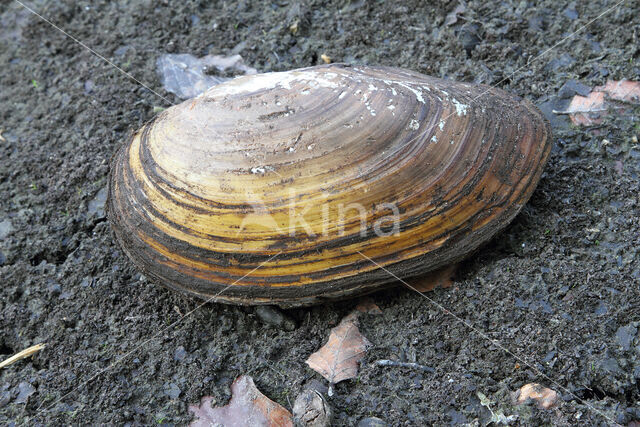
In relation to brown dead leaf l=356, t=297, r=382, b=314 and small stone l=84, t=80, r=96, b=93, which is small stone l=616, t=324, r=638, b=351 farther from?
small stone l=84, t=80, r=96, b=93

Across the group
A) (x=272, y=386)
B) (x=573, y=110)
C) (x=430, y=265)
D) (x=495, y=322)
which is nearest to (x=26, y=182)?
(x=272, y=386)

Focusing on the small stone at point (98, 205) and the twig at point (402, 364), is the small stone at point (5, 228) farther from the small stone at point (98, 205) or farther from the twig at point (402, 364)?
the twig at point (402, 364)

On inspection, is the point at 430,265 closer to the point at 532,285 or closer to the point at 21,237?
the point at 532,285

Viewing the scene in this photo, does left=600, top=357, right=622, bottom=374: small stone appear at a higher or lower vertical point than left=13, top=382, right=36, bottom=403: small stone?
higher

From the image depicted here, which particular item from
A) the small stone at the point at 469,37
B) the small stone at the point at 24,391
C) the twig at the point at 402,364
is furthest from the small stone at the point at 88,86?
the twig at the point at 402,364

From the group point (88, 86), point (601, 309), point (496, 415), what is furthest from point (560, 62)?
point (88, 86)

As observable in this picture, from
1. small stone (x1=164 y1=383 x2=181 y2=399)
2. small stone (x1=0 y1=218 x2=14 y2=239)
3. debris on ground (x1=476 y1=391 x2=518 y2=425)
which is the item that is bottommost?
small stone (x1=0 y1=218 x2=14 y2=239)

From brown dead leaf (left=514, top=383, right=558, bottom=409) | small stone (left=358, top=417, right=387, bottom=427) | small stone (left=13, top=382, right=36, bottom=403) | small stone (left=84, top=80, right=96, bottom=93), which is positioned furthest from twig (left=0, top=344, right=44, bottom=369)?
brown dead leaf (left=514, top=383, right=558, bottom=409)
